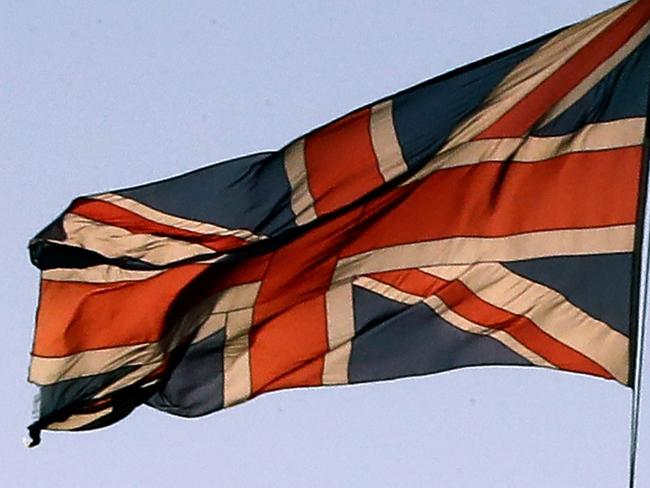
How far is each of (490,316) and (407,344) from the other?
69cm

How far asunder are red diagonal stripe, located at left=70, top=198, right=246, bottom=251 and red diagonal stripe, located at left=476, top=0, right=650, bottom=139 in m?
2.26

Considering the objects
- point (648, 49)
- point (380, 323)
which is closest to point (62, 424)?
point (380, 323)

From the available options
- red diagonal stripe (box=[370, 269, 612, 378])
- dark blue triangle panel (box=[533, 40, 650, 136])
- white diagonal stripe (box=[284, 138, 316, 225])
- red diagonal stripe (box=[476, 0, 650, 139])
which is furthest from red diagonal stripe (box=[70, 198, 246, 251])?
dark blue triangle panel (box=[533, 40, 650, 136])

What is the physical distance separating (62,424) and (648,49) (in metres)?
5.45

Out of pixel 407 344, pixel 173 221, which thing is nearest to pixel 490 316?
pixel 407 344

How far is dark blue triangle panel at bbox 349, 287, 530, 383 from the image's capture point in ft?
56.9

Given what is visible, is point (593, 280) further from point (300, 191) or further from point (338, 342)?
point (300, 191)

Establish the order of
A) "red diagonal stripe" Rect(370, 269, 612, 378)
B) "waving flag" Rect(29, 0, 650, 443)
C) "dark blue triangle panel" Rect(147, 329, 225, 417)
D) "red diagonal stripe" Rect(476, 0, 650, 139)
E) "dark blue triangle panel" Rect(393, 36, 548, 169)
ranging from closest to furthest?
1. "red diagonal stripe" Rect(370, 269, 612, 378)
2. "red diagonal stripe" Rect(476, 0, 650, 139)
3. "waving flag" Rect(29, 0, 650, 443)
4. "dark blue triangle panel" Rect(393, 36, 548, 169)
5. "dark blue triangle panel" Rect(147, 329, 225, 417)

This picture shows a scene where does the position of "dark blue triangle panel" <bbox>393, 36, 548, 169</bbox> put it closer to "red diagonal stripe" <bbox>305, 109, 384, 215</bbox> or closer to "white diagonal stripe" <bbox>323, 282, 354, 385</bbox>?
"red diagonal stripe" <bbox>305, 109, 384, 215</bbox>

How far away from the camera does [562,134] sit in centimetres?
1741

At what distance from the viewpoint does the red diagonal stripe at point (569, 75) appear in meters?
17.2

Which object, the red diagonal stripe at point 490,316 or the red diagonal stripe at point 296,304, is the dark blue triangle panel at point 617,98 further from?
the red diagonal stripe at point 296,304

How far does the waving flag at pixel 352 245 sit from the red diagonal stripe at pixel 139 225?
0.04 ft

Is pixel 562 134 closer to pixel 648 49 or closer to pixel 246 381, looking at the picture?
pixel 648 49
